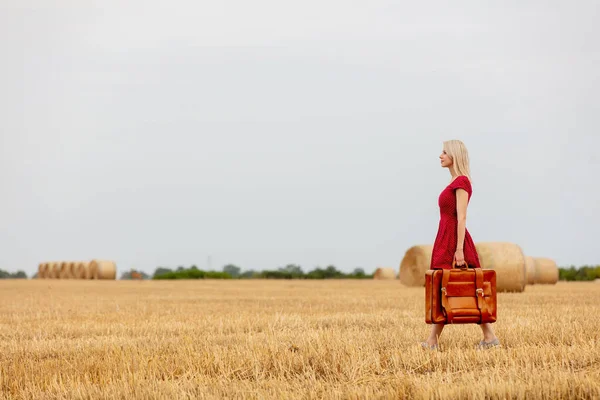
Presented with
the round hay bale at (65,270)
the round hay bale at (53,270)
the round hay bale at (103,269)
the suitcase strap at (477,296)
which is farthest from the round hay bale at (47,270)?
the suitcase strap at (477,296)

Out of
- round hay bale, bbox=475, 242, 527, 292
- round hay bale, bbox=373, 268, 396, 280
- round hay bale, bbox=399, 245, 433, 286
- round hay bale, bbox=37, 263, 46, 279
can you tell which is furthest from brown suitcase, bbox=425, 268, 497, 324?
round hay bale, bbox=37, 263, 46, 279

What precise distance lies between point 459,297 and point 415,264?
→ 15.9 m

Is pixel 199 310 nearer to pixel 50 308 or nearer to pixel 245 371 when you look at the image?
pixel 50 308

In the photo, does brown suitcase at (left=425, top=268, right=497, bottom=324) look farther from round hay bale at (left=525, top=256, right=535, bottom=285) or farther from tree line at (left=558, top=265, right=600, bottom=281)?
tree line at (left=558, top=265, right=600, bottom=281)

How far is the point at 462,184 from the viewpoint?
683 centimetres

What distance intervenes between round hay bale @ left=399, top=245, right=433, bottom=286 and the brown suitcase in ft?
48.7

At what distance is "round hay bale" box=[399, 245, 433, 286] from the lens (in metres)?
21.9

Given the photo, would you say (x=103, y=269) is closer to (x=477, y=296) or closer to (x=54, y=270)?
(x=54, y=270)

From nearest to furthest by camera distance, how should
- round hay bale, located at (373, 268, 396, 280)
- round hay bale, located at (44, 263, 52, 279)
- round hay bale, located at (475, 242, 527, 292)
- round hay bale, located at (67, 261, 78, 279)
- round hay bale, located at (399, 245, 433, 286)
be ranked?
round hay bale, located at (475, 242, 527, 292)
round hay bale, located at (399, 245, 433, 286)
round hay bale, located at (373, 268, 396, 280)
round hay bale, located at (67, 261, 78, 279)
round hay bale, located at (44, 263, 52, 279)

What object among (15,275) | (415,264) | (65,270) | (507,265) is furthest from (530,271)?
(15,275)

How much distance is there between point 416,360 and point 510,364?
2.32 feet

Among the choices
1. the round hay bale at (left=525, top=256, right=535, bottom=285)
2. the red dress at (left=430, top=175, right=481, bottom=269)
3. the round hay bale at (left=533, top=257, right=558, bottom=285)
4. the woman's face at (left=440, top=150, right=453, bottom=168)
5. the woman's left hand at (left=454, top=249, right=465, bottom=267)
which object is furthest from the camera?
the round hay bale at (left=533, top=257, right=558, bottom=285)

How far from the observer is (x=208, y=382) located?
5.09 metres

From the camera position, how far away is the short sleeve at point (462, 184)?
22.4 feet
